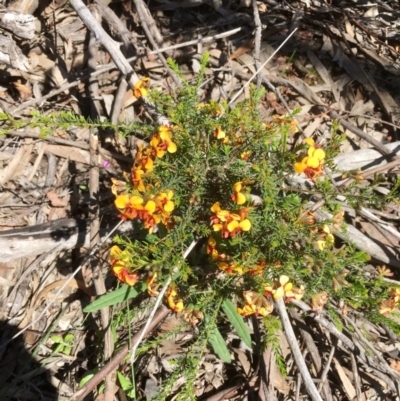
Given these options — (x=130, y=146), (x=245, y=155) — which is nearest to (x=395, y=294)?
(x=245, y=155)

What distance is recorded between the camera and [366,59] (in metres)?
3.52

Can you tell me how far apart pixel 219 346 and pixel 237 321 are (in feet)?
0.60

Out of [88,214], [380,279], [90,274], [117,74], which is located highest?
[117,74]

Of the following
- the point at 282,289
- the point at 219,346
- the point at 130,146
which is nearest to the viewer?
the point at 282,289

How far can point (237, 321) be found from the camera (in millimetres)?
2643

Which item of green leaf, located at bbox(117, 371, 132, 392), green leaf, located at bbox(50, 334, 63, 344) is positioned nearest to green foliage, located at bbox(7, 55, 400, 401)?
green leaf, located at bbox(117, 371, 132, 392)

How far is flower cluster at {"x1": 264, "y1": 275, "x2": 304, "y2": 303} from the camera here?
215cm

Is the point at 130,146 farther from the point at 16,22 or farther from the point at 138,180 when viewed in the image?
the point at 138,180

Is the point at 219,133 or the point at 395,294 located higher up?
the point at 219,133

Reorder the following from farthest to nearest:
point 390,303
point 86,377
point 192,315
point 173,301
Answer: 1. point 86,377
2. point 192,315
3. point 173,301
4. point 390,303

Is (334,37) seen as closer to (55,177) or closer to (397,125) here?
(397,125)

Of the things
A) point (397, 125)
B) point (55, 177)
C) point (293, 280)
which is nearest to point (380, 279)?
point (293, 280)

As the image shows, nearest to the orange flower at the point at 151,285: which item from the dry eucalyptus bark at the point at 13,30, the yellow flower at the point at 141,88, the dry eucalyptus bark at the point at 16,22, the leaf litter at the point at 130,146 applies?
the leaf litter at the point at 130,146

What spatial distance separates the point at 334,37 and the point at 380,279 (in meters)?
1.89
